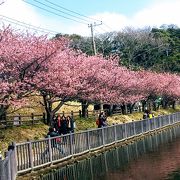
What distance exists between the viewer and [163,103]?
234ft

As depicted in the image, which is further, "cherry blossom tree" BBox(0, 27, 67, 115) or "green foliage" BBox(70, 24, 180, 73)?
"green foliage" BBox(70, 24, 180, 73)

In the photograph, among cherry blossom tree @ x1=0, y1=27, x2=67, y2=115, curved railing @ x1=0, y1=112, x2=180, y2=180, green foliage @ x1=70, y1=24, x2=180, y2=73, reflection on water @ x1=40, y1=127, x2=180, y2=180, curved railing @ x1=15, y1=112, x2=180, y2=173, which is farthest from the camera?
green foliage @ x1=70, y1=24, x2=180, y2=73

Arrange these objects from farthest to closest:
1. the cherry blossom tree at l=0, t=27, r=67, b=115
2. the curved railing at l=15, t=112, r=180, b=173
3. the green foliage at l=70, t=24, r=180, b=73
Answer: the green foliage at l=70, t=24, r=180, b=73
the cherry blossom tree at l=0, t=27, r=67, b=115
the curved railing at l=15, t=112, r=180, b=173

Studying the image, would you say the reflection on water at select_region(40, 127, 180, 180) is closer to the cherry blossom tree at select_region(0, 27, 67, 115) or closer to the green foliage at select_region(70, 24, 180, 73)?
the cherry blossom tree at select_region(0, 27, 67, 115)

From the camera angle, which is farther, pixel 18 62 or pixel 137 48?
pixel 137 48

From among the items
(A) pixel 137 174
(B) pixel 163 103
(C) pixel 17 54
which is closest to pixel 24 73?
(C) pixel 17 54

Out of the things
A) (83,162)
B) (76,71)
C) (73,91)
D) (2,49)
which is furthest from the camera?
(76,71)

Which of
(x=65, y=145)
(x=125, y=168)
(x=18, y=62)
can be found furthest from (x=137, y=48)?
(x=125, y=168)

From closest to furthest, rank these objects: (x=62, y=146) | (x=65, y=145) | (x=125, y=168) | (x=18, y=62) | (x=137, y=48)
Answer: (x=125, y=168)
(x=62, y=146)
(x=65, y=145)
(x=18, y=62)
(x=137, y=48)

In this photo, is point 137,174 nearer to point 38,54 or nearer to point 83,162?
point 83,162

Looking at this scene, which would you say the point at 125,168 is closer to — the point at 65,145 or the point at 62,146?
the point at 62,146

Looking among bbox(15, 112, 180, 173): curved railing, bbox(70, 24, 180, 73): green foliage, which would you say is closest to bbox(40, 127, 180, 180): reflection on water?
bbox(15, 112, 180, 173): curved railing

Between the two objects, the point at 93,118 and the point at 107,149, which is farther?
the point at 93,118

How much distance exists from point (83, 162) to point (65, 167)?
165 cm
